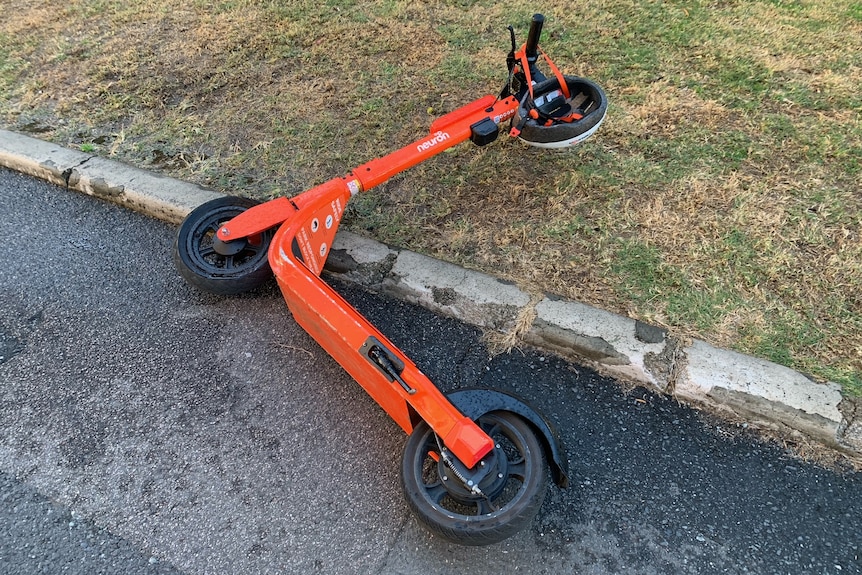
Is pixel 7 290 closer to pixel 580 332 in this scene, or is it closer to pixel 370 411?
pixel 370 411

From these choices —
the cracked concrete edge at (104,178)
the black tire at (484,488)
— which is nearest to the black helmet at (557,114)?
the black tire at (484,488)

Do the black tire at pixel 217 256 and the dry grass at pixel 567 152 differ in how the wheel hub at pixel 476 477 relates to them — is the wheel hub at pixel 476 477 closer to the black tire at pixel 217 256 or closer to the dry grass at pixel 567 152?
the dry grass at pixel 567 152

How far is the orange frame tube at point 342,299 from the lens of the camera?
6.49 ft

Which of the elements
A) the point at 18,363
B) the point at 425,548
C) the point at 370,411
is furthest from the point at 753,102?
the point at 18,363

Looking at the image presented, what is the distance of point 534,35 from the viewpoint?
2842 mm

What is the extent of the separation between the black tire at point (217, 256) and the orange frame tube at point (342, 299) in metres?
0.12

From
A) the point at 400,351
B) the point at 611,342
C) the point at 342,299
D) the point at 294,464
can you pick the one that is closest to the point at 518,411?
the point at 400,351

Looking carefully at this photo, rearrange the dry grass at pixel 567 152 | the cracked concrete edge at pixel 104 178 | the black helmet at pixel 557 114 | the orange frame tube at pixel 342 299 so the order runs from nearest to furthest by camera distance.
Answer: the orange frame tube at pixel 342 299, the dry grass at pixel 567 152, the black helmet at pixel 557 114, the cracked concrete edge at pixel 104 178

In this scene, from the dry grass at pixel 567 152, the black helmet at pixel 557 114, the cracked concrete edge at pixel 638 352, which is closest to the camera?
the cracked concrete edge at pixel 638 352

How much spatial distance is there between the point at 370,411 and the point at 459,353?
0.46 m

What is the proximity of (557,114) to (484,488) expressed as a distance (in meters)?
1.92

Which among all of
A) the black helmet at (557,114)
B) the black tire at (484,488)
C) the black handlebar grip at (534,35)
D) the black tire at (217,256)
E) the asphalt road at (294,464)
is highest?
the black handlebar grip at (534,35)

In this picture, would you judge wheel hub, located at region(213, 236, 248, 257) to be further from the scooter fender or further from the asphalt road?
the scooter fender

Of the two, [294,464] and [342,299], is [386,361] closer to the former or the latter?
[342,299]
